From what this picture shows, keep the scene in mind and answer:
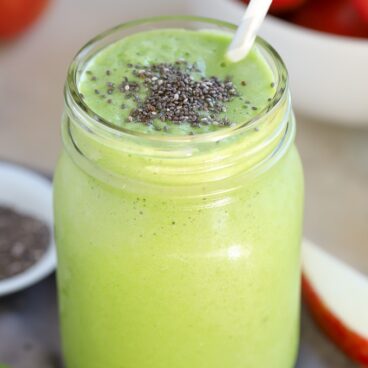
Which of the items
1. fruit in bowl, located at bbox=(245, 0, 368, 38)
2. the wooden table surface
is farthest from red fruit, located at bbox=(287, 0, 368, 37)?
the wooden table surface

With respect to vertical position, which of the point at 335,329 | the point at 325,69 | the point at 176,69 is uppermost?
the point at 176,69

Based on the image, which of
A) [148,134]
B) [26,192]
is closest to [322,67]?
[26,192]

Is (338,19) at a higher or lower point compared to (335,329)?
higher

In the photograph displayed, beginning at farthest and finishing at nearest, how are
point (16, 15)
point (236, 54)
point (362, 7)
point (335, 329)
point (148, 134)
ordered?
point (16, 15) → point (362, 7) → point (335, 329) → point (236, 54) → point (148, 134)

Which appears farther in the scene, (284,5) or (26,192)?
(284,5)

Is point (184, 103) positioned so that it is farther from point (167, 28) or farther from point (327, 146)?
point (327, 146)

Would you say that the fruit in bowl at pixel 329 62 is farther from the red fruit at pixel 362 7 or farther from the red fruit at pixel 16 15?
the red fruit at pixel 16 15

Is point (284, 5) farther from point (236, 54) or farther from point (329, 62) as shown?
point (236, 54)
